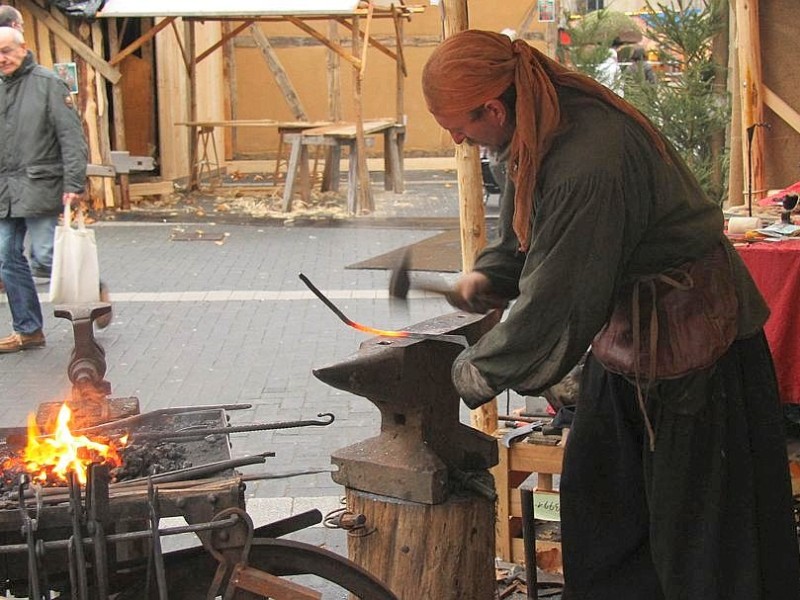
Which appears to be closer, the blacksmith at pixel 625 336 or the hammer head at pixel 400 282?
the blacksmith at pixel 625 336

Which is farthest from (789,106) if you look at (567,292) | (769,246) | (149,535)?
(149,535)

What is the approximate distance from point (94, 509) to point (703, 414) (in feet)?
4.70

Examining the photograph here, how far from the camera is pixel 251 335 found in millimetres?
7117

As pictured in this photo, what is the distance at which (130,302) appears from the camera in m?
8.05

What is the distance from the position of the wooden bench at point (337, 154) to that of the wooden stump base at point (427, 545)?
31.0 feet

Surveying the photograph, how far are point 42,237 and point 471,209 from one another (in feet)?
12.5

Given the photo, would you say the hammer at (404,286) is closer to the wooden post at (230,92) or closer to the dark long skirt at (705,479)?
the dark long skirt at (705,479)

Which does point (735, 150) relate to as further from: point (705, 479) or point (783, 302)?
point (705, 479)

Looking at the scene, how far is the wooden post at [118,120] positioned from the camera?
42.7ft

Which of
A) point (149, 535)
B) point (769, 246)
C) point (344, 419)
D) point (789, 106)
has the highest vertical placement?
point (789, 106)

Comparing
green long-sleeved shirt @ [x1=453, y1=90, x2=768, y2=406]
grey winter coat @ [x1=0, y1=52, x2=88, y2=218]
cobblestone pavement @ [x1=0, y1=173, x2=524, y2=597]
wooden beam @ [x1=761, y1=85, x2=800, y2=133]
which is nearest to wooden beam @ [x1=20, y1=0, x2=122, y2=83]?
cobblestone pavement @ [x1=0, y1=173, x2=524, y2=597]

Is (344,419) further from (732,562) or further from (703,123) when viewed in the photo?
(703,123)

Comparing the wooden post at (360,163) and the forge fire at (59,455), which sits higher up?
the wooden post at (360,163)

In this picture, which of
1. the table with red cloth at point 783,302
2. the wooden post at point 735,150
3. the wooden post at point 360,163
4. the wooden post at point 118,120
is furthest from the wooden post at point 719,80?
the wooden post at point 118,120
